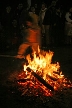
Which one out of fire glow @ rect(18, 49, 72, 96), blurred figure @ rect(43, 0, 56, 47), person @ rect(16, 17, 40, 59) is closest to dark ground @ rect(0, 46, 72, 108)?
fire glow @ rect(18, 49, 72, 96)

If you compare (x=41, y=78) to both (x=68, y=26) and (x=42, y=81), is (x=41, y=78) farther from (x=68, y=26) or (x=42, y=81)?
(x=68, y=26)

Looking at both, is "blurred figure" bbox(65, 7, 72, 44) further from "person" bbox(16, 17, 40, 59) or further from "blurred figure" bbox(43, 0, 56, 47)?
"person" bbox(16, 17, 40, 59)

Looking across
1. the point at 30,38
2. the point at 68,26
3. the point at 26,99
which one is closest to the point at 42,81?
the point at 26,99

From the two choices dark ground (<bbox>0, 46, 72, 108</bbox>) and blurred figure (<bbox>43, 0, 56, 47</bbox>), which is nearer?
dark ground (<bbox>0, 46, 72, 108</bbox>)

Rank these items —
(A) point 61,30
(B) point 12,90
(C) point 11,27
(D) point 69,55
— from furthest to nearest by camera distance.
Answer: (A) point 61,30 → (C) point 11,27 → (D) point 69,55 → (B) point 12,90

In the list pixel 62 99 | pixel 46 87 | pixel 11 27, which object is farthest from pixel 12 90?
pixel 11 27

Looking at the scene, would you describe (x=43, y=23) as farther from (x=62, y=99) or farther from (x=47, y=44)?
(x=62, y=99)

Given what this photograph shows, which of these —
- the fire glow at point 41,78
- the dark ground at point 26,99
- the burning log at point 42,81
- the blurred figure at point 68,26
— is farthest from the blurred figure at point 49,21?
the burning log at point 42,81

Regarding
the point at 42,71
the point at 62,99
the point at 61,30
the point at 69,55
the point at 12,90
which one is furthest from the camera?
the point at 61,30

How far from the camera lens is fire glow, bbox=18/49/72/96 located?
7367 millimetres

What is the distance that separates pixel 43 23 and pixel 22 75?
5.63 m

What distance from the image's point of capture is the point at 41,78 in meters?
7.57

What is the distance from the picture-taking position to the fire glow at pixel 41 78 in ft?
24.2

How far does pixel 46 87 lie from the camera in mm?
7457
